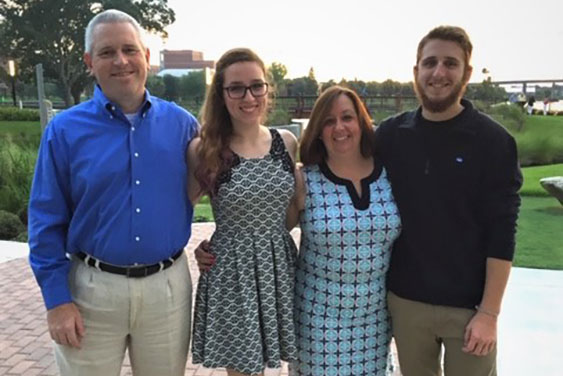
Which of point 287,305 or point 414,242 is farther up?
point 414,242

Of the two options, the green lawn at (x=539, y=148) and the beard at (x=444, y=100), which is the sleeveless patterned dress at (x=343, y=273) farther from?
the green lawn at (x=539, y=148)

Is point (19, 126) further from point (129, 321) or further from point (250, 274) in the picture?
point (250, 274)

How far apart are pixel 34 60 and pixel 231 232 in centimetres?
3519

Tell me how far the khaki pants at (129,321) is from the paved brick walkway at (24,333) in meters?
1.36

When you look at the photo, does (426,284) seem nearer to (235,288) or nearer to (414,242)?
(414,242)

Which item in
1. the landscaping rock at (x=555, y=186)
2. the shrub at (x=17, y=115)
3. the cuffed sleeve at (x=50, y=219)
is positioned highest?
the cuffed sleeve at (x=50, y=219)

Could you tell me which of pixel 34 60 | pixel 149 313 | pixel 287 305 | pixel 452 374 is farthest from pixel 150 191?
pixel 34 60

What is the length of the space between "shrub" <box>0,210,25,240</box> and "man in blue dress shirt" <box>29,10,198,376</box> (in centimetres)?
651

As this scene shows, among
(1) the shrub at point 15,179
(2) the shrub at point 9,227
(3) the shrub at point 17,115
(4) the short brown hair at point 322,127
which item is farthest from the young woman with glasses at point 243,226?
(3) the shrub at point 17,115

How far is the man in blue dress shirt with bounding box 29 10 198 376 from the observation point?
2014mm

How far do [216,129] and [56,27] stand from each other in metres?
34.1

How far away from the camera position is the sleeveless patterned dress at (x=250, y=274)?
7.16ft

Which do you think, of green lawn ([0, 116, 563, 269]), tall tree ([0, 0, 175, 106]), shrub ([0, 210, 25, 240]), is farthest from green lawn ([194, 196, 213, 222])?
tall tree ([0, 0, 175, 106])

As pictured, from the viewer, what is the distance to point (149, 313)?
212 centimetres
